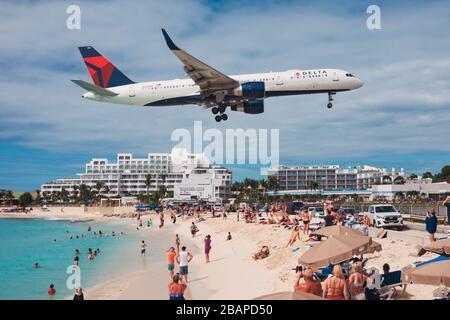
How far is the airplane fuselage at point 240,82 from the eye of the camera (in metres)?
36.0

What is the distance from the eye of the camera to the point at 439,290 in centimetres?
1144

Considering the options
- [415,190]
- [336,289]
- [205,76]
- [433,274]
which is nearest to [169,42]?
[205,76]

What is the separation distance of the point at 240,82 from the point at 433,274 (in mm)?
28481

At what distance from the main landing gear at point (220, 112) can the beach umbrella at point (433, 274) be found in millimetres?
28650

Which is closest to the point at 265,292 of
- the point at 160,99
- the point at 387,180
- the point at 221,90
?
the point at 221,90

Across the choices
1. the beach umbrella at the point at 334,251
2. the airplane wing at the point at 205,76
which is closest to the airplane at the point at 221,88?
the airplane wing at the point at 205,76

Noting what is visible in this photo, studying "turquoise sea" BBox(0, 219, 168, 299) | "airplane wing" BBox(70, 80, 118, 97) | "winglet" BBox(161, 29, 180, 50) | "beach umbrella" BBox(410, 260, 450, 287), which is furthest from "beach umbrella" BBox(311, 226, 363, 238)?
"airplane wing" BBox(70, 80, 118, 97)

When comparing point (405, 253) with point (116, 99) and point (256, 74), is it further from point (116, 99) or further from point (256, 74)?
point (116, 99)

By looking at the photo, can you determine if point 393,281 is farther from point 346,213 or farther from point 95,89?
point 95,89

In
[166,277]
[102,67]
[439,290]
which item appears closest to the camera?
[439,290]

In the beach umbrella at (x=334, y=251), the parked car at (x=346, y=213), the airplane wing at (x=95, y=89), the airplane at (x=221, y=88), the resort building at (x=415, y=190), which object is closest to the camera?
the beach umbrella at (x=334, y=251)

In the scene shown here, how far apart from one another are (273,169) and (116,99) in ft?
445

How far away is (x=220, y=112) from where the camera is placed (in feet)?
124

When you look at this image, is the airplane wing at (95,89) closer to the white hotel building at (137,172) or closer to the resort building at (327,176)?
the white hotel building at (137,172)
